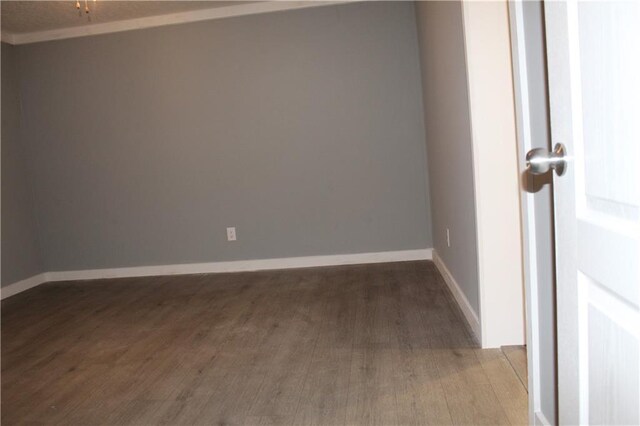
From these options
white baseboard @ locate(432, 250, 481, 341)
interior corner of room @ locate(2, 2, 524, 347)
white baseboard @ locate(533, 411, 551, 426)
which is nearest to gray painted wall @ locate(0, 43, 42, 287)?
interior corner of room @ locate(2, 2, 524, 347)

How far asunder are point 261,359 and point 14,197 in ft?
11.1

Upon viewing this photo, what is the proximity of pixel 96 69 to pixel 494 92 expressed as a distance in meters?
3.77

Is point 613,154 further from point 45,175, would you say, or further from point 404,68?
point 45,175

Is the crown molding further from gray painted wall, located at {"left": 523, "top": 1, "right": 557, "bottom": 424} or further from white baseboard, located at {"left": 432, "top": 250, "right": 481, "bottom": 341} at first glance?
gray painted wall, located at {"left": 523, "top": 1, "right": 557, "bottom": 424}

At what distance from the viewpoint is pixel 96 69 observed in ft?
15.8

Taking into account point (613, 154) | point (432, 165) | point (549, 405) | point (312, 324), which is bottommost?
point (312, 324)

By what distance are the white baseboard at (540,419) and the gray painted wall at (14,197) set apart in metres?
4.50

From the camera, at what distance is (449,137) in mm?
3176

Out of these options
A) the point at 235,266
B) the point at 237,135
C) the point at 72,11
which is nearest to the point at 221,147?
the point at 237,135

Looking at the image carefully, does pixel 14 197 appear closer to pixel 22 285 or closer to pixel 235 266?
pixel 22 285

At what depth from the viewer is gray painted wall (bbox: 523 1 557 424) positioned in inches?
52.7

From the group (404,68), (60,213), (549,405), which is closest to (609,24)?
(549,405)

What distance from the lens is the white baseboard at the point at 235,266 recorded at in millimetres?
4703

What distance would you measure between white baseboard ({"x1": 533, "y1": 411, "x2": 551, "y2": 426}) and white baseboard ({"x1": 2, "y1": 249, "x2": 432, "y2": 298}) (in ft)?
10.6
